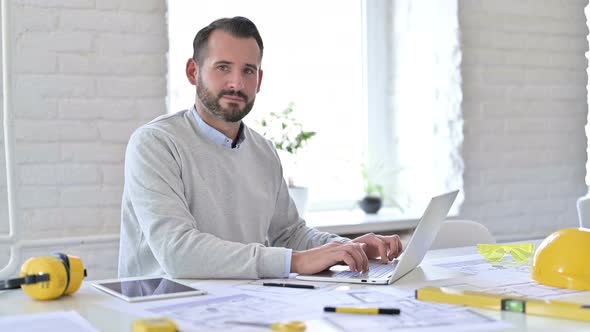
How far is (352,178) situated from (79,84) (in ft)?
4.43

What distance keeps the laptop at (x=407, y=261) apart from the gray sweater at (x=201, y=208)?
120 mm

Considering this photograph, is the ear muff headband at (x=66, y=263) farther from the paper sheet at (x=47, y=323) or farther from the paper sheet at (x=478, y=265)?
the paper sheet at (x=478, y=265)

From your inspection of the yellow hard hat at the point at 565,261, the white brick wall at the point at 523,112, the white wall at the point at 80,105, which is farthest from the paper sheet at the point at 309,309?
the white brick wall at the point at 523,112

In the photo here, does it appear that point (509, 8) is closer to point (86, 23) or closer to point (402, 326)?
point (86, 23)

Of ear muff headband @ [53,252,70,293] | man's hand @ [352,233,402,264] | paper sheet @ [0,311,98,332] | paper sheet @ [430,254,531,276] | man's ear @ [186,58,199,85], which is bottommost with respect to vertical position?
paper sheet @ [430,254,531,276]

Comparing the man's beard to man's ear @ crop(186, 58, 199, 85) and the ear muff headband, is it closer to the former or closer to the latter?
man's ear @ crop(186, 58, 199, 85)

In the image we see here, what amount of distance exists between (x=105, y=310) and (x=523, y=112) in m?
2.47

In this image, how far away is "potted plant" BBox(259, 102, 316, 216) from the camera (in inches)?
115

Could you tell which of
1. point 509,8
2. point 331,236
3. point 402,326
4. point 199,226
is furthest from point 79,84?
point 509,8

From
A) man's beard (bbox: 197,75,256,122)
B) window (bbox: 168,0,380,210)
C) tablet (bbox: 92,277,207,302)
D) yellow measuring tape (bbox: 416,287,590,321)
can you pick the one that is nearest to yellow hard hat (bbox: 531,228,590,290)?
yellow measuring tape (bbox: 416,287,590,321)

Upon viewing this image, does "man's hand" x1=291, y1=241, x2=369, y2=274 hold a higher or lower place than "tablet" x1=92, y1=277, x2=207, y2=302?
higher

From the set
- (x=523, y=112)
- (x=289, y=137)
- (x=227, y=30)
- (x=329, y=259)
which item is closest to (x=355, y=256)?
(x=329, y=259)

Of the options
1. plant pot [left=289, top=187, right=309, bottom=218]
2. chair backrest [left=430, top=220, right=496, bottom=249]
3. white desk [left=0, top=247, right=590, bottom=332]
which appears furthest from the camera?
plant pot [left=289, top=187, right=309, bottom=218]

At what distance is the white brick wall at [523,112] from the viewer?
3.22 m
